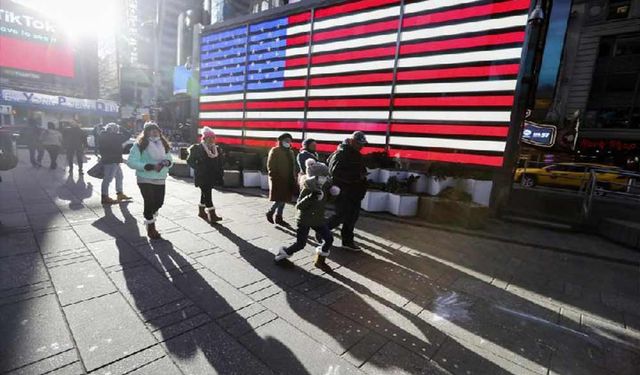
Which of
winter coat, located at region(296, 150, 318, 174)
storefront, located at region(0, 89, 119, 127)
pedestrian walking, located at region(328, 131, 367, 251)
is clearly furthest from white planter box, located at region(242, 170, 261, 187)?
storefront, located at region(0, 89, 119, 127)

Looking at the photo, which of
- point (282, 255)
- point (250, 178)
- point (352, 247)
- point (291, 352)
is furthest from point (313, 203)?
point (250, 178)

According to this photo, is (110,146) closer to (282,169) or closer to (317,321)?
(282,169)

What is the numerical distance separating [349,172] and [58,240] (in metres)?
4.44

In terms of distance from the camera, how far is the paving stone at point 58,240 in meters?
4.23

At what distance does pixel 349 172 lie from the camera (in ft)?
15.7

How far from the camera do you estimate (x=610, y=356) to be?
9.09 ft

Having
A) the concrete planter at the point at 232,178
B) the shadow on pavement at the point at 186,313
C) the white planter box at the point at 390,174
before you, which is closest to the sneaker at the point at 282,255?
the shadow on pavement at the point at 186,313

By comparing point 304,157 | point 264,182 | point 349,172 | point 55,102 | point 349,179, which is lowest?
point 264,182

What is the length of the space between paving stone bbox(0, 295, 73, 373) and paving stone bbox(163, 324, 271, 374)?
2.63ft

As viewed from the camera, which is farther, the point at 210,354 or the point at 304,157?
the point at 304,157

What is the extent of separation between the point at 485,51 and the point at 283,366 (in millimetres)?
7792

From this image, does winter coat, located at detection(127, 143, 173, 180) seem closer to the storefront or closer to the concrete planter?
the concrete planter

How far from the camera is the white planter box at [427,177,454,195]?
7566 millimetres

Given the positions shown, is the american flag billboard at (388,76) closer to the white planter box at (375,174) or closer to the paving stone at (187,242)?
the white planter box at (375,174)
